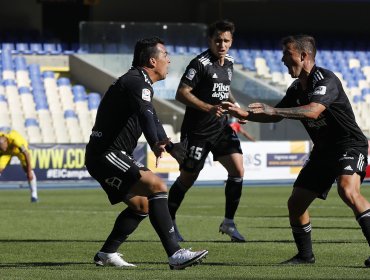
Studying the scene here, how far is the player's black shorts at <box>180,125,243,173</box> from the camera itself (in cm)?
1307

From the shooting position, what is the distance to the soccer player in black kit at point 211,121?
12.7 metres

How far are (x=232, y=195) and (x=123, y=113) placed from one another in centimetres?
394

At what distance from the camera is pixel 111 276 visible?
901 centimetres

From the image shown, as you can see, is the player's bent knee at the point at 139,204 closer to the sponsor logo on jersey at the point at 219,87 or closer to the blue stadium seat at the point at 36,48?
the sponsor logo on jersey at the point at 219,87

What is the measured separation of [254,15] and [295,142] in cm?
1484

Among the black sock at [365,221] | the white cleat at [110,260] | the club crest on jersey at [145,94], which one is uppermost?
the club crest on jersey at [145,94]

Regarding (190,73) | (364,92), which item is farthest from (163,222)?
(364,92)

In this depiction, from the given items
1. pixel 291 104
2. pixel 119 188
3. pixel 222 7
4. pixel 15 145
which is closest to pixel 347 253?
pixel 291 104

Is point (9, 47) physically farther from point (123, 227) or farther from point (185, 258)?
point (185, 258)

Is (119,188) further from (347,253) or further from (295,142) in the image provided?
(295,142)

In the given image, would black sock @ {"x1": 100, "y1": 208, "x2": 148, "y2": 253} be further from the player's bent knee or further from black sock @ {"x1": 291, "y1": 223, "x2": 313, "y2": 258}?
black sock @ {"x1": 291, "y1": 223, "x2": 313, "y2": 258}

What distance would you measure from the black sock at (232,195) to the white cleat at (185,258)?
12.9 feet

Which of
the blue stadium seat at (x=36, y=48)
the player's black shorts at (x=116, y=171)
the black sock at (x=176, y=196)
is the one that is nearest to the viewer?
the player's black shorts at (x=116, y=171)

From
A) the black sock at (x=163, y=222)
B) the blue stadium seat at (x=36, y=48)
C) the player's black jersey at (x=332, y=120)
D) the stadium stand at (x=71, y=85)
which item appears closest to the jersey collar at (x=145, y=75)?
the black sock at (x=163, y=222)
